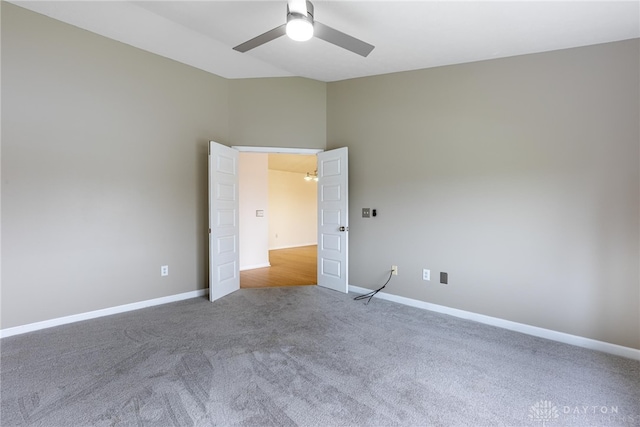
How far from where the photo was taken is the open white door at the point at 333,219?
3.98m

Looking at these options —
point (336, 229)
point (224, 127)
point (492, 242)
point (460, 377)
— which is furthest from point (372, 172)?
point (460, 377)

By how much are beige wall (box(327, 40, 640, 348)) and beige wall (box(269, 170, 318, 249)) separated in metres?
5.37

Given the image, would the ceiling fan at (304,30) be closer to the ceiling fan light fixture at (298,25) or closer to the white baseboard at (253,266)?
the ceiling fan light fixture at (298,25)

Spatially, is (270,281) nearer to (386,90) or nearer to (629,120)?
(386,90)

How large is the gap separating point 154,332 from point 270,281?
2110 mm

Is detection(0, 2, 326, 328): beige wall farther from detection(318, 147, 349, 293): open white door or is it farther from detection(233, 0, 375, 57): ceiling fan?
detection(233, 0, 375, 57): ceiling fan

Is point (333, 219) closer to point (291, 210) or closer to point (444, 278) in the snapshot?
point (444, 278)

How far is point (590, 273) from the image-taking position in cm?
252

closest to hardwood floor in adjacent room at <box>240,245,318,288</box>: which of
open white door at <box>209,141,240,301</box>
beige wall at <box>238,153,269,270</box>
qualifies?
beige wall at <box>238,153,269,270</box>

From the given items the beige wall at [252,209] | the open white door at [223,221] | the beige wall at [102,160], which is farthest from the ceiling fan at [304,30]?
the beige wall at [252,209]

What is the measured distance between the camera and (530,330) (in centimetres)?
277

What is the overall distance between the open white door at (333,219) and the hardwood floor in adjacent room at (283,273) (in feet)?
1.73

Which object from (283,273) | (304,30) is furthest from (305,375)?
(283,273)

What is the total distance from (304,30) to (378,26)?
40.6 inches
